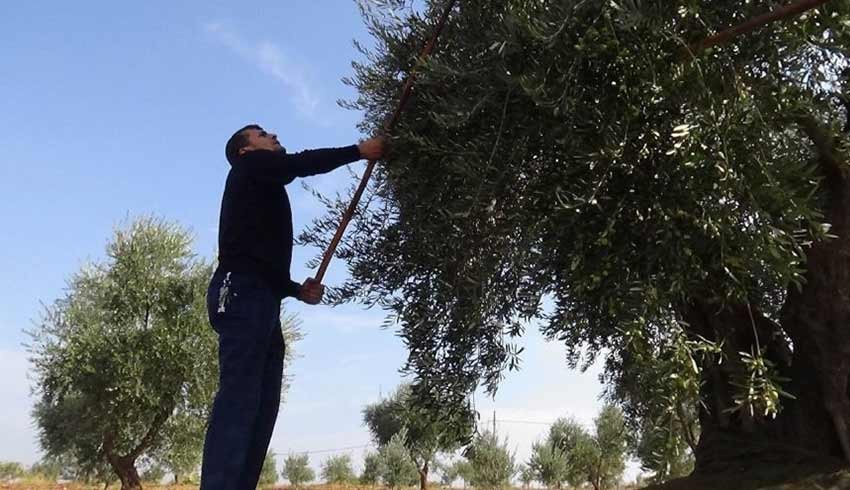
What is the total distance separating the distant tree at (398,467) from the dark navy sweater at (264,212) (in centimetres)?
2933

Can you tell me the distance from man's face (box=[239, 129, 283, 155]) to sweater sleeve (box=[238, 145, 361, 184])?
0.33 metres

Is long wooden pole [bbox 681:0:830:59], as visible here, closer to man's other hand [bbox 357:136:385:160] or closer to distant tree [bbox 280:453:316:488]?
man's other hand [bbox 357:136:385:160]

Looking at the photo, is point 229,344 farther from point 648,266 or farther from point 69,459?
point 69,459

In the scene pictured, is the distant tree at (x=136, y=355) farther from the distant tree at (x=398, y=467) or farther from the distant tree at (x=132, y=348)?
the distant tree at (x=398, y=467)

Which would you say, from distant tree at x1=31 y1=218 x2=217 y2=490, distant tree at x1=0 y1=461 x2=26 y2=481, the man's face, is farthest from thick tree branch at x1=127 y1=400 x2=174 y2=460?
the man's face

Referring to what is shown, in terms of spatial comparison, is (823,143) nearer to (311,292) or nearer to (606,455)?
(311,292)

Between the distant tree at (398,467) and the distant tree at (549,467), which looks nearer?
→ the distant tree at (549,467)

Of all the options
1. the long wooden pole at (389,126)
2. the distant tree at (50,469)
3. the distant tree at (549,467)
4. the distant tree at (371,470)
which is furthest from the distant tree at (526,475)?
the long wooden pole at (389,126)

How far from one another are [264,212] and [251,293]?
2.24ft

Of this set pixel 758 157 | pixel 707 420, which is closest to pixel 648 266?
pixel 758 157

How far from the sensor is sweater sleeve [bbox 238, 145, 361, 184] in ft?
16.9

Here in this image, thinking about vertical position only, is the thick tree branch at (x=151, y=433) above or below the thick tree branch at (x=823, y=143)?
below

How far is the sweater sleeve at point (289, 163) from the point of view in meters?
5.16

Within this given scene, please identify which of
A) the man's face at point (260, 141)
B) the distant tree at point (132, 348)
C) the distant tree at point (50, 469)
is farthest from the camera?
the distant tree at point (50, 469)
